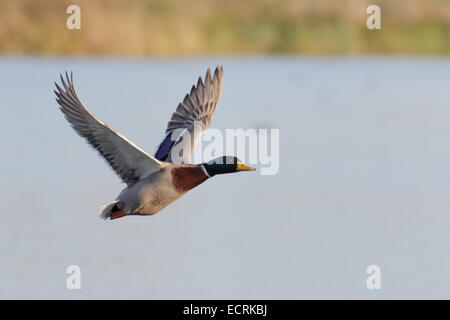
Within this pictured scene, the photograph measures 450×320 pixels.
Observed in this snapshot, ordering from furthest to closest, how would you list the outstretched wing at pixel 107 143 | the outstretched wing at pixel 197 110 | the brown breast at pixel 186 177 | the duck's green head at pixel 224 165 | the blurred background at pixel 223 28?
the blurred background at pixel 223 28 < the outstretched wing at pixel 197 110 < the duck's green head at pixel 224 165 < the brown breast at pixel 186 177 < the outstretched wing at pixel 107 143

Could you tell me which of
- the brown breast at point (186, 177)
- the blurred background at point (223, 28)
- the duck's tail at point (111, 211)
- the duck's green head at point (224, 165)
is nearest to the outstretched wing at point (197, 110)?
the duck's green head at point (224, 165)

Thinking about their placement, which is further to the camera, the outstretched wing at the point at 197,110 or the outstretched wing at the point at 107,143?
the outstretched wing at the point at 197,110

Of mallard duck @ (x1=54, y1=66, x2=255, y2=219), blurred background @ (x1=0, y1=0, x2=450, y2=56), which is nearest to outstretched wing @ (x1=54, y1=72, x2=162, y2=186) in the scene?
mallard duck @ (x1=54, y1=66, x2=255, y2=219)

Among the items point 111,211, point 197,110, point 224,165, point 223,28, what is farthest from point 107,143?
point 223,28

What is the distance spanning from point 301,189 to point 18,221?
3.27 meters

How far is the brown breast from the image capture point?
293 inches

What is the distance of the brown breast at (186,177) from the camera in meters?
7.44

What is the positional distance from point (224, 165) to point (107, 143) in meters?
0.86

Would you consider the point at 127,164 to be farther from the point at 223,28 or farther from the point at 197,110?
the point at 223,28

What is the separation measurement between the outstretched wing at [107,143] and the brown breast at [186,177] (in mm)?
152

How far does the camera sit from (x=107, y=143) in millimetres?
7457

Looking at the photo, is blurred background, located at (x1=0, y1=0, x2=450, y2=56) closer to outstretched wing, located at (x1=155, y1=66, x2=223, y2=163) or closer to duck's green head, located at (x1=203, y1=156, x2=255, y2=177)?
outstretched wing, located at (x1=155, y1=66, x2=223, y2=163)

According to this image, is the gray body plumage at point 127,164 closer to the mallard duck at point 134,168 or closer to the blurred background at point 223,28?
the mallard duck at point 134,168

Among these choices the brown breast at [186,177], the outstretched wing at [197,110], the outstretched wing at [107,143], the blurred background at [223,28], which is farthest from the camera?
the blurred background at [223,28]
